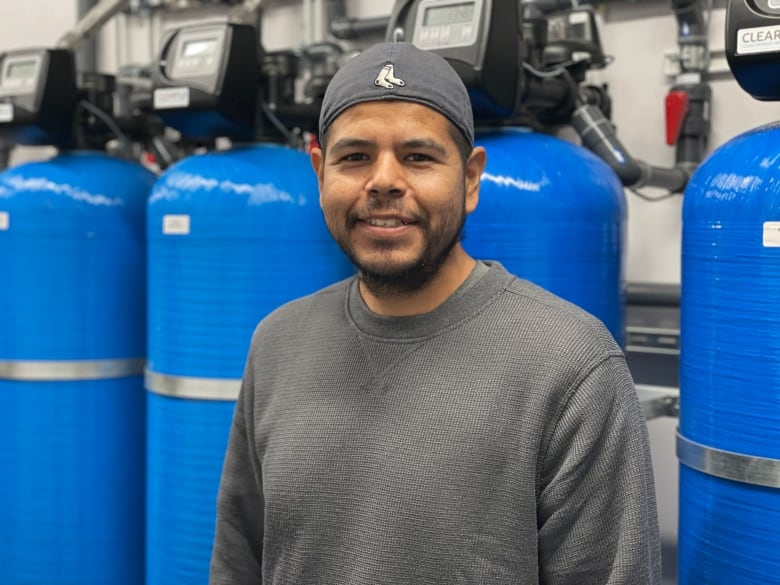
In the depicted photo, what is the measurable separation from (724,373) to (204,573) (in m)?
0.84

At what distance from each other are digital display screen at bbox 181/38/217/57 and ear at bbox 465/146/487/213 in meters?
0.68

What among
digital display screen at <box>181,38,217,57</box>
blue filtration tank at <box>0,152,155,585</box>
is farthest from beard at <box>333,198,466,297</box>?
blue filtration tank at <box>0,152,155,585</box>

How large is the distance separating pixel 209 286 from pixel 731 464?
2.53ft

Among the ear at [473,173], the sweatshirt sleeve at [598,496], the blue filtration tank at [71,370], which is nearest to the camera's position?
the sweatshirt sleeve at [598,496]

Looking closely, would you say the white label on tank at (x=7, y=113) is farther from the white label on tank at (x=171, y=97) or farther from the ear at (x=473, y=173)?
the ear at (x=473, y=173)

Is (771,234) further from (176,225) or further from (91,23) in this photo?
(91,23)

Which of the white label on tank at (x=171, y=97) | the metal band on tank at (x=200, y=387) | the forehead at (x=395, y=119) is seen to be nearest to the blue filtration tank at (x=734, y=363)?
the forehead at (x=395, y=119)

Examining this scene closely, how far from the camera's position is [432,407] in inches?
32.3

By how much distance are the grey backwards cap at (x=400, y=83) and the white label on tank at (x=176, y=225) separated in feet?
1.89

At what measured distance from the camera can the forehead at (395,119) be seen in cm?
83

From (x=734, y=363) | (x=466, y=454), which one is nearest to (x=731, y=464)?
(x=734, y=363)

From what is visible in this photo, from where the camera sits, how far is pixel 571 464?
76cm

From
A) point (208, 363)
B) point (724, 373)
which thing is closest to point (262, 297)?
point (208, 363)

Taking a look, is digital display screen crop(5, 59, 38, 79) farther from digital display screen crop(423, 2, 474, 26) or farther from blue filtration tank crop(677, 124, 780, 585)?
blue filtration tank crop(677, 124, 780, 585)
